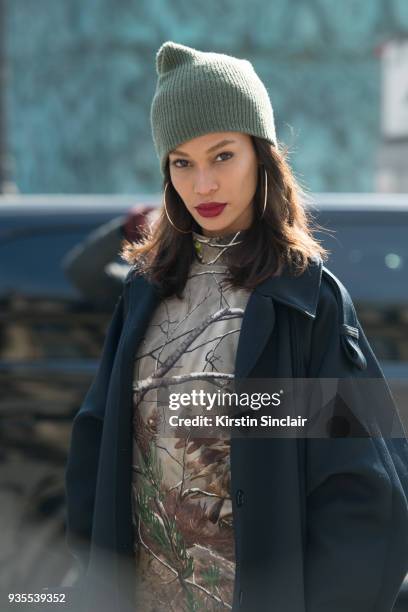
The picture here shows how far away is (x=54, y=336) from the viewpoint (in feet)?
11.4

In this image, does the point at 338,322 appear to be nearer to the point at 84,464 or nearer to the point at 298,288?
the point at 298,288

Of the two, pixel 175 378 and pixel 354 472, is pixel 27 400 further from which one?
pixel 354 472

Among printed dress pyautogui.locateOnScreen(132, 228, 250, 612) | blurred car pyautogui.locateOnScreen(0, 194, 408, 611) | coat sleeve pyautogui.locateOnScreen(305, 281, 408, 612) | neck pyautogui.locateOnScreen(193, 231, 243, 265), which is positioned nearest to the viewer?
coat sleeve pyautogui.locateOnScreen(305, 281, 408, 612)

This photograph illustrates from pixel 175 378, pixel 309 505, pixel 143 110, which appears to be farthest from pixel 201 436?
pixel 143 110

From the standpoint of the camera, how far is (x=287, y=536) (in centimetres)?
161

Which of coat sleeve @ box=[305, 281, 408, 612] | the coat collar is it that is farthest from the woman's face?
coat sleeve @ box=[305, 281, 408, 612]

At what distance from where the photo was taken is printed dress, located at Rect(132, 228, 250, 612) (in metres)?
1.71

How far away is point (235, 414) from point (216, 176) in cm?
40

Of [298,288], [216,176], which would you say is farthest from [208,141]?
[298,288]

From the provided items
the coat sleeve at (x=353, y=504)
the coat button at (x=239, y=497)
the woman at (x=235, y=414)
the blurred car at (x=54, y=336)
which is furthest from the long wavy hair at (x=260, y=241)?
the blurred car at (x=54, y=336)

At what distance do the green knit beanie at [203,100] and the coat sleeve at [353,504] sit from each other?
1.31ft

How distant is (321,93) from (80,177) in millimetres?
4467

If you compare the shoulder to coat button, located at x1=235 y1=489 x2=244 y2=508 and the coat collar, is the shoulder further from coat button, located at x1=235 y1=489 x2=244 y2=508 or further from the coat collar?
coat button, located at x1=235 y1=489 x2=244 y2=508

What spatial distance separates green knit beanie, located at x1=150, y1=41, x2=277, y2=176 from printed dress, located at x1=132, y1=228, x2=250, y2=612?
0.20 metres
